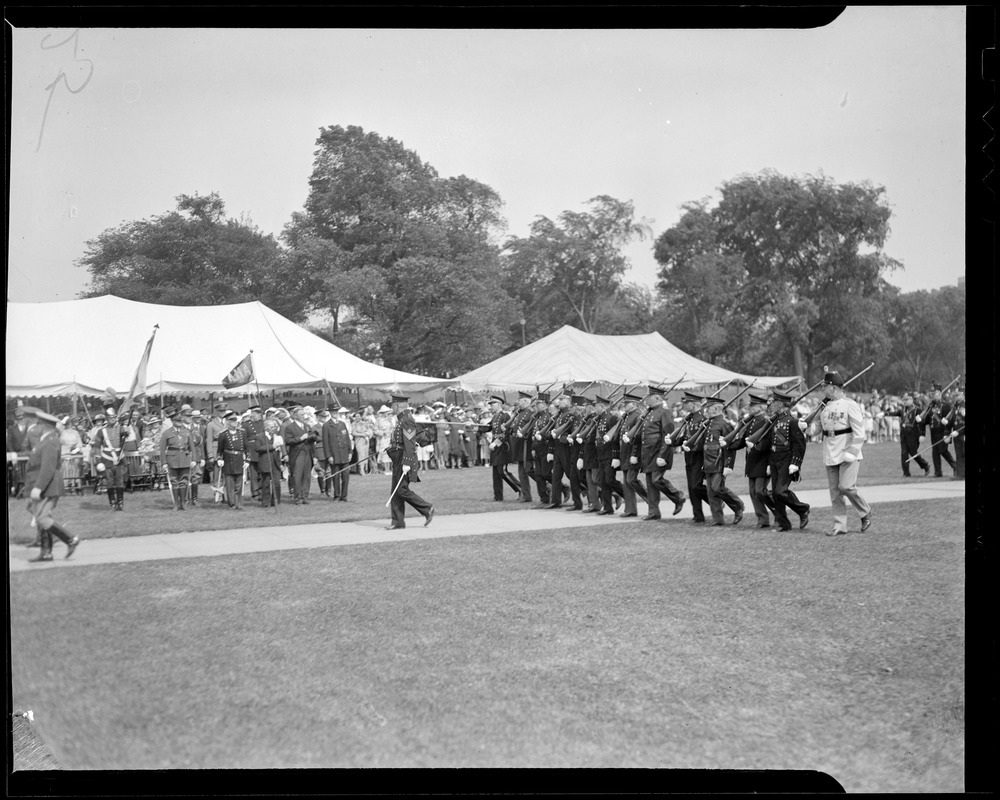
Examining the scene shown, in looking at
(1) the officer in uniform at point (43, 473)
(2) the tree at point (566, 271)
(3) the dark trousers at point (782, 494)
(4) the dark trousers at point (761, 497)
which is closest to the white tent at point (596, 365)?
(2) the tree at point (566, 271)

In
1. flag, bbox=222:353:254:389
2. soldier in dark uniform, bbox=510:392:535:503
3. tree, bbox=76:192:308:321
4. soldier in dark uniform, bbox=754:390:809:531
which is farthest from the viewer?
flag, bbox=222:353:254:389

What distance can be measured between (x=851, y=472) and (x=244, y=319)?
367 inches

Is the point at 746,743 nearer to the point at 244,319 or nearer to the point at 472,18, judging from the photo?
the point at 472,18

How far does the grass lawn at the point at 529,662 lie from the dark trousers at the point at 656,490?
114 inches

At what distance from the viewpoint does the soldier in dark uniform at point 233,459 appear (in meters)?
13.4

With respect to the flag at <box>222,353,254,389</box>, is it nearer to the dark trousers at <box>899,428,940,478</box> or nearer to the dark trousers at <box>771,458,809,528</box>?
the dark trousers at <box>771,458,809,528</box>

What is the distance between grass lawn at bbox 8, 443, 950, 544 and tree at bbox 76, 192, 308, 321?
8.12ft

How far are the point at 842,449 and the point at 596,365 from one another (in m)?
9.20

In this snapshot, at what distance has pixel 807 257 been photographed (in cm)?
1522

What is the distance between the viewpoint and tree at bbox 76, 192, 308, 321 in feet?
26.5

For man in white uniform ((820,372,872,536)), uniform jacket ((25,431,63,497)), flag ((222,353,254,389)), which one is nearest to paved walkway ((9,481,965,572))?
man in white uniform ((820,372,872,536))

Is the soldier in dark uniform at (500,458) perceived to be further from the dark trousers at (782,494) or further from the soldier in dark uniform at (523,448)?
the dark trousers at (782,494)

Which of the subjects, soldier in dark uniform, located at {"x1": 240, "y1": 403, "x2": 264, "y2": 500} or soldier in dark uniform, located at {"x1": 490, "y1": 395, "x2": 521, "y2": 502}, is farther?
soldier in dark uniform, located at {"x1": 490, "y1": 395, "x2": 521, "y2": 502}
